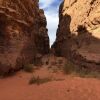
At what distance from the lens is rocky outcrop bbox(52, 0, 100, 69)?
1670 cm

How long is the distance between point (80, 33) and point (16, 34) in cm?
610

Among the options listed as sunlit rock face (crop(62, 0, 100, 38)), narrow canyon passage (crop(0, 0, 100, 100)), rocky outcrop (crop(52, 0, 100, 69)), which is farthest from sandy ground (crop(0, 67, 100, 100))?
sunlit rock face (crop(62, 0, 100, 38))

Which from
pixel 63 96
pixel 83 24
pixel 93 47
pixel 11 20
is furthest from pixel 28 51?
pixel 63 96

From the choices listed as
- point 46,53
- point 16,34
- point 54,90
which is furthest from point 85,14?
point 54,90

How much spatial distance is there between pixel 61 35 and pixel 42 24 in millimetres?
3180

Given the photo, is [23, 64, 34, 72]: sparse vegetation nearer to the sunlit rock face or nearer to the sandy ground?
the sandy ground

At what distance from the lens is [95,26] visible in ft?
58.2

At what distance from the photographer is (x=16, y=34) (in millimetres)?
14352

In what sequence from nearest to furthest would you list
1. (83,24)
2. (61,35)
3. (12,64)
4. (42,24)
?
1. (12,64)
2. (83,24)
3. (42,24)
4. (61,35)

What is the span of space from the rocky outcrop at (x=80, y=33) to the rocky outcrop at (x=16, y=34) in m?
2.82

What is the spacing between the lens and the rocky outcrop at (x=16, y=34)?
44.8 ft

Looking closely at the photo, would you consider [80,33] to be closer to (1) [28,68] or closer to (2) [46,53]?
(2) [46,53]

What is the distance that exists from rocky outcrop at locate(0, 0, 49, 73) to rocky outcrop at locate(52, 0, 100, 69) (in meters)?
2.82

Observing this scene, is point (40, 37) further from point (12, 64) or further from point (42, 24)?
point (12, 64)
